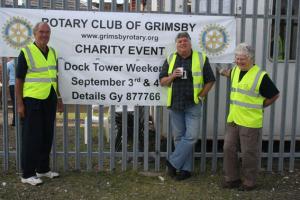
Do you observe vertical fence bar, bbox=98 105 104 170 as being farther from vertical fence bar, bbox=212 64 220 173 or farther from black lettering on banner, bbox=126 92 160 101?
vertical fence bar, bbox=212 64 220 173

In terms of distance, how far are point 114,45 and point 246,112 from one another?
188 cm

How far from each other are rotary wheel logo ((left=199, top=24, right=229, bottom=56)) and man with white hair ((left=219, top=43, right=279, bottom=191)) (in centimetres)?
52

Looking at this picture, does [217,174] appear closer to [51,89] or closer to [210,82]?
[210,82]

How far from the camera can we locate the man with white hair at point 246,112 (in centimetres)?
463

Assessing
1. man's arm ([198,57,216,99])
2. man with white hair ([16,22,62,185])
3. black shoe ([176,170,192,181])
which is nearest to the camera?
man with white hair ([16,22,62,185])

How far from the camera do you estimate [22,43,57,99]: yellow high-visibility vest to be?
4742 millimetres

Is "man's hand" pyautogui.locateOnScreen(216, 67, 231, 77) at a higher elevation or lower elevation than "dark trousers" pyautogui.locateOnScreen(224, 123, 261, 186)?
higher

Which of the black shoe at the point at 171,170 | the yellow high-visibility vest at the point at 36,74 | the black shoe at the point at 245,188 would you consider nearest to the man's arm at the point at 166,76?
the black shoe at the point at 171,170

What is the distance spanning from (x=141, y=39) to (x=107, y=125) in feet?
8.13

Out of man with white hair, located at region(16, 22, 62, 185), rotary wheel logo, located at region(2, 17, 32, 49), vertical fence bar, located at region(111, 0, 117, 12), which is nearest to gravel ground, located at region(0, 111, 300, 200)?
man with white hair, located at region(16, 22, 62, 185)

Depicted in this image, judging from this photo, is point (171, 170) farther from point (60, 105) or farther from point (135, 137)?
point (60, 105)

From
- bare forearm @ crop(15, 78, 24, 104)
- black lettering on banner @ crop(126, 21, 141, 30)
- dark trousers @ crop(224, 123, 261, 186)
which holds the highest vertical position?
black lettering on banner @ crop(126, 21, 141, 30)

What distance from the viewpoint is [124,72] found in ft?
17.5

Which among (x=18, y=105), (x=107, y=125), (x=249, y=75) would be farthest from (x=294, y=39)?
(x=18, y=105)
